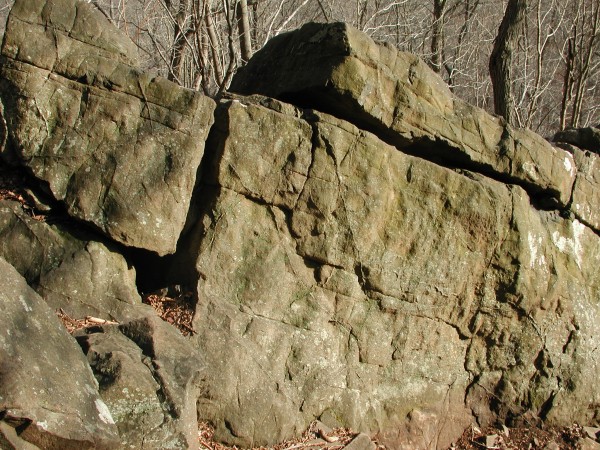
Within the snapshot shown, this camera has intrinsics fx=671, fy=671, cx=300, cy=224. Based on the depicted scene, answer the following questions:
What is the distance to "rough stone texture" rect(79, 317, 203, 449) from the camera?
14.3 feet

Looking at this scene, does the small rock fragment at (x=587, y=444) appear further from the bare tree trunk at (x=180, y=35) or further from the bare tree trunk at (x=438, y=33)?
the bare tree trunk at (x=438, y=33)

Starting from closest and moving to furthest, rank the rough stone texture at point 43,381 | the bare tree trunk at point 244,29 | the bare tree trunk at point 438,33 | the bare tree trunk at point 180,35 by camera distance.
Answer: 1. the rough stone texture at point 43,381
2. the bare tree trunk at point 244,29
3. the bare tree trunk at point 180,35
4. the bare tree trunk at point 438,33

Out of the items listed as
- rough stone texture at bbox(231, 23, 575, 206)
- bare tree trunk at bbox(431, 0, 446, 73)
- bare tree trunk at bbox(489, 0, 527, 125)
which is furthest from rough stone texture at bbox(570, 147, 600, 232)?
bare tree trunk at bbox(431, 0, 446, 73)

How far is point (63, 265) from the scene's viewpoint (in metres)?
5.58

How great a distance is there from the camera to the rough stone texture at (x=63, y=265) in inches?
218

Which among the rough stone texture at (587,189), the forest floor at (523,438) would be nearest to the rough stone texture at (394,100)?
the rough stone texture at (587,189)

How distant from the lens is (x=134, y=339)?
5.00 m

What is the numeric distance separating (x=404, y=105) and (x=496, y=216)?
153cm

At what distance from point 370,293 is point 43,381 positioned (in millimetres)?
3421

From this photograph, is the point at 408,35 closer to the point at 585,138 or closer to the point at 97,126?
the point at 585,138

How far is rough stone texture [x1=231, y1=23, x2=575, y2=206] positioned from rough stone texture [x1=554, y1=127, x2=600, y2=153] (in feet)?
3.50

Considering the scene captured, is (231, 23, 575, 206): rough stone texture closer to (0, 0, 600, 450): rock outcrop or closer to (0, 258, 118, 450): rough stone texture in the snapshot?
(0, 0, 600, 450): rock outcrop

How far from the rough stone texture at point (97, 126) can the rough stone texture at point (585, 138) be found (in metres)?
5.02

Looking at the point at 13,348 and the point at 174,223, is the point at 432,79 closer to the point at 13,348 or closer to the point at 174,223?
the point at 174,223
